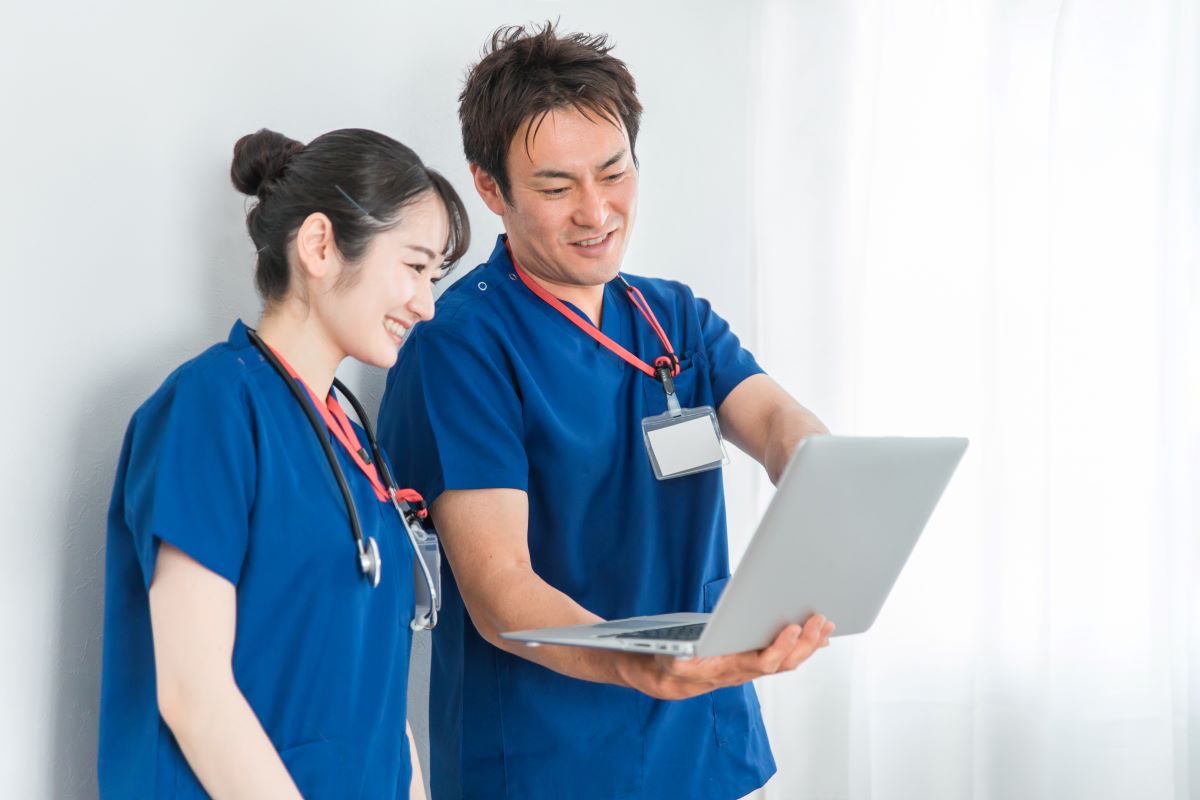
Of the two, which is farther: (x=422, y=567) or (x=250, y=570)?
(x=422, y=567)

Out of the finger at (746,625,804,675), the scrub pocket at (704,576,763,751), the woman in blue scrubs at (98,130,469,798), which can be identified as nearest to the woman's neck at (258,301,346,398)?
the woman in blue scrubs at (98,130,469,798)

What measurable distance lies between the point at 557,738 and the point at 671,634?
Answer: 442mm

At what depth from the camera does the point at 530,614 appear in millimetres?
1321

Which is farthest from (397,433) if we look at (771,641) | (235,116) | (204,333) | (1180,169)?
(1180,169)

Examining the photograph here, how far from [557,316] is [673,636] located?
606 millimetres

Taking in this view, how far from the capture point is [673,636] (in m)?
1.11

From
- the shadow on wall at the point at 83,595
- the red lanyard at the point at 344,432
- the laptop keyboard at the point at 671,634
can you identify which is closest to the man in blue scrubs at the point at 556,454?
the red lanyard at the point at 344,432

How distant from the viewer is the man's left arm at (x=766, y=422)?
1567 mm

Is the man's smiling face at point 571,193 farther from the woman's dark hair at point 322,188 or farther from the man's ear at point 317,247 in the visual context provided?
the man's ear at point 317,247

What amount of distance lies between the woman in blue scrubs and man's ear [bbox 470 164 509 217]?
0.24m

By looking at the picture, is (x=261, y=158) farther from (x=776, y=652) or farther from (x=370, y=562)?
(x=776, y=652)

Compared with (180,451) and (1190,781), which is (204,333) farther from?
(1190,781)

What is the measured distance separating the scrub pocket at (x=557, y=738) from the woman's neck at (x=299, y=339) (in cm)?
50

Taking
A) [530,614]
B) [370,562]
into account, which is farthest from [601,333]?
[370,562]
